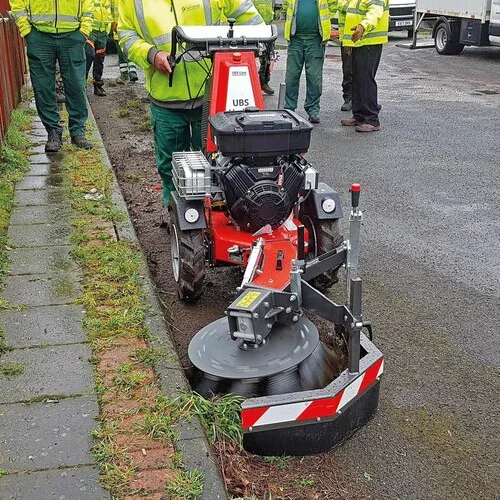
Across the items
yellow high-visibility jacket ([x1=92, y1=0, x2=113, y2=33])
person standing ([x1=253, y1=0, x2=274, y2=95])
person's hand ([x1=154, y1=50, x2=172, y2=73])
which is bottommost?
person standing ([x1=253, y1=0, x2=274, y2=95])

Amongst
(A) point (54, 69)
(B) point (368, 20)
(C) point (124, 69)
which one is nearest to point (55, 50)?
(A) point (54, 69)

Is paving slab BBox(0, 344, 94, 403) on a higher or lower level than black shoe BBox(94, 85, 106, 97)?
higher

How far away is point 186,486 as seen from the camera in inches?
110

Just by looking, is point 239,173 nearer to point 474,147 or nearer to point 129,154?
point 129,154

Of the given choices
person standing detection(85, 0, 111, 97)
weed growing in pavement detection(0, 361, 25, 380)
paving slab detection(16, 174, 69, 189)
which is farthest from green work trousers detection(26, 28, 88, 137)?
weed growing in pavement detection(0, 361, 25, 380)

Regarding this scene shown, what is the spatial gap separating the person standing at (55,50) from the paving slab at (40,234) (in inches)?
98.5

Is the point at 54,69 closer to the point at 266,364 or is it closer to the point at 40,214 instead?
the point at 40,214

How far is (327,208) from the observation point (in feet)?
15.0

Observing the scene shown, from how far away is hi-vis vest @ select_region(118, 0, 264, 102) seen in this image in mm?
5262

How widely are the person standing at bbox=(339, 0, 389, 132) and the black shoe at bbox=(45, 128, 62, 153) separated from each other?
3951mm

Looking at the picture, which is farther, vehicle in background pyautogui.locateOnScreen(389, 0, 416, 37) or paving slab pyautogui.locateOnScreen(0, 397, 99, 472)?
vehicle in background pyautogui.locateOnScreen(389, 0, 416, 37)

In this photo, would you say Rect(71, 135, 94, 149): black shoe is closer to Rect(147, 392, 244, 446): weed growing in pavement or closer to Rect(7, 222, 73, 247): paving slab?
Rect(7, 222, 73, 247): paving slab

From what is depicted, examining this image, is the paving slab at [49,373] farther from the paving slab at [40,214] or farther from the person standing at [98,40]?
the person standing at [98,40]

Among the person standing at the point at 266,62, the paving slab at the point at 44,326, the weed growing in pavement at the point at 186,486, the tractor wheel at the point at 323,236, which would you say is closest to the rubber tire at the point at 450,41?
the person standing at the point at 266,62
